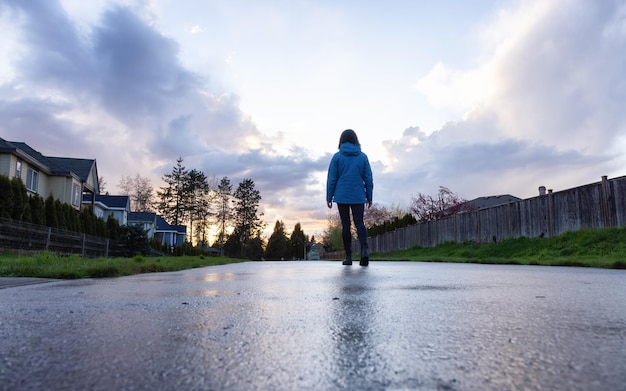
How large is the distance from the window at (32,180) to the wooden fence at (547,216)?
2357 centimetres

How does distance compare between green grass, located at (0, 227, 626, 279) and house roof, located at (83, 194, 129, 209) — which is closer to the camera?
green grass, located at (0, 227, 626, 279)

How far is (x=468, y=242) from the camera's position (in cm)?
1761

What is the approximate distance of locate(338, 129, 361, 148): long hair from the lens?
803 cm

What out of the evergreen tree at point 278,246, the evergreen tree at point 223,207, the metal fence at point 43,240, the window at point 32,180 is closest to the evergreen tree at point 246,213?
the evergreen tree at point 223,207

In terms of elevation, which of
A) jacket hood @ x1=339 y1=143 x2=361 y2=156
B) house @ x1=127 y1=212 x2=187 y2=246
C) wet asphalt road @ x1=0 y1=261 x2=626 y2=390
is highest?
house @ x1=127 y1=212 x2=187 y2=246

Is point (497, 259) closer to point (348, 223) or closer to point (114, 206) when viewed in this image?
point (348, 223)

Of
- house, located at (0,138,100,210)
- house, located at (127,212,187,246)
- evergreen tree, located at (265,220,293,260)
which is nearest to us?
house, located at (0,138,100,210)

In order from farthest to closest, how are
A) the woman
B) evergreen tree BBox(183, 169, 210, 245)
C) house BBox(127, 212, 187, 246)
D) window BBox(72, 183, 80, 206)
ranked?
evergreen tree BBox(183, 169, 210, 245)
house BBox(127, 212, 187, 246)
window BBox(72, 183, 80, 206)
the woman

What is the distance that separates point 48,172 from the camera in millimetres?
28922

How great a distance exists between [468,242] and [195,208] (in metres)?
51.9

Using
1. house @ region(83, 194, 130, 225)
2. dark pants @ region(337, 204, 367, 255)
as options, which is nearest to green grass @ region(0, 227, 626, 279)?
dark pants @ region(337, 204, 367, 255)

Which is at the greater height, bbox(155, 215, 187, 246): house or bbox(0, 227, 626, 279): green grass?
bbox(155, 215, 187, 246): house

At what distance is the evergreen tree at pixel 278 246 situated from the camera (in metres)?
101

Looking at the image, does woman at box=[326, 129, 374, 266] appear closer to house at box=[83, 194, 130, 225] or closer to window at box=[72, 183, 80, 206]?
window at box=[72, 183, 80, 206]
